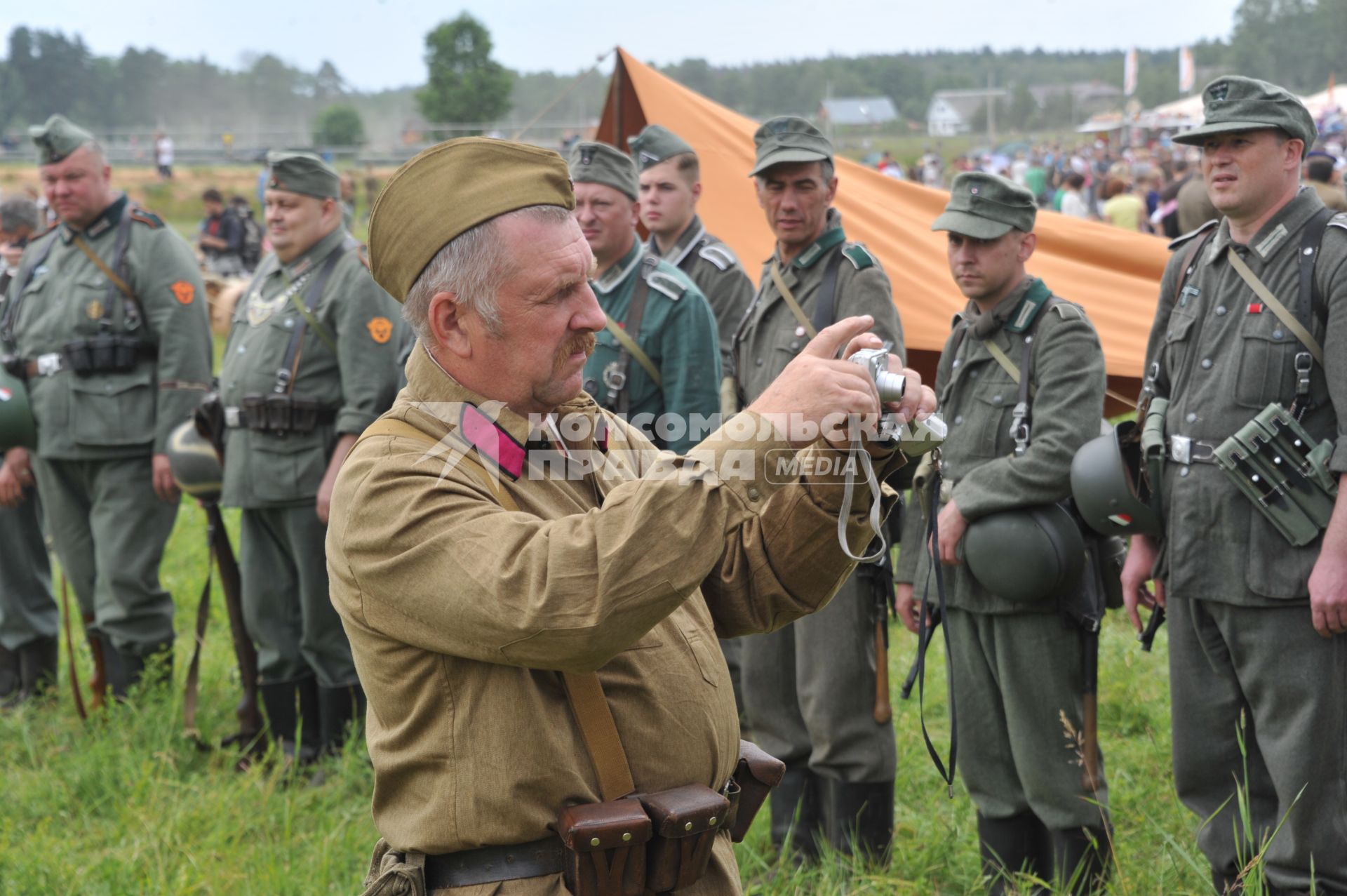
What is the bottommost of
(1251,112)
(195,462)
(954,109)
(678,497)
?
(195,462)

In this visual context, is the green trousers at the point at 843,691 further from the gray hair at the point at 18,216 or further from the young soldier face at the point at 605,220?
the gray hair at the point at 18,216

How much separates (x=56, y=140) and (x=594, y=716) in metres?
4.83

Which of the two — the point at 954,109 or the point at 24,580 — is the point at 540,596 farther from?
the point at 954,109

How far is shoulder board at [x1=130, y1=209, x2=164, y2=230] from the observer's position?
5.54 m

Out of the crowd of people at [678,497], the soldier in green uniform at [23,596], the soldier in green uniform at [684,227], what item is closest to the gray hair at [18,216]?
the crowd of people at [678,497]

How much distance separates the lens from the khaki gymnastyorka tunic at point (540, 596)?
4.87 ft

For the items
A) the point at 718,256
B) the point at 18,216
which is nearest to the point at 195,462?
the point at 718,256

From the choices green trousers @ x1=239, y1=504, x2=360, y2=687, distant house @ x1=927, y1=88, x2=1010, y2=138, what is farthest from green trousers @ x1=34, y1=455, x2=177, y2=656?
distant house @ x1=927, y1=88, x2=1010, y2=138

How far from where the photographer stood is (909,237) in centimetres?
614

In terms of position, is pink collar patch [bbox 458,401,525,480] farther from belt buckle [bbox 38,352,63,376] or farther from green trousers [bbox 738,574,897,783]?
belt buckle [bbox 38,352,63,376]

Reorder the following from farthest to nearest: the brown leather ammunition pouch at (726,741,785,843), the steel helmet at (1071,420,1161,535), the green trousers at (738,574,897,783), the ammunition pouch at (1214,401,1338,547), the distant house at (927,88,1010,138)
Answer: the distant house at (927,88,1010,138) → the green trousers at (738,574,897,783) → the steel helmet at (1071,420,1161,535) → the ammunition pouch at (1214,401,1338,547) → the brown leather ammunition pouch at (726,741,785,843)

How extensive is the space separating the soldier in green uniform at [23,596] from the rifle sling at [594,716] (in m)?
4.95

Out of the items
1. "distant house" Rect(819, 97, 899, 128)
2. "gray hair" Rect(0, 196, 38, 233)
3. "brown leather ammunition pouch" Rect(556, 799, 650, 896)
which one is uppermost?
"distant house" Rect(819, 97, 899, 128)

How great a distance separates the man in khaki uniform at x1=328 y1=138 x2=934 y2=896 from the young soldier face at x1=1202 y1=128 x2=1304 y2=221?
6.34ft
